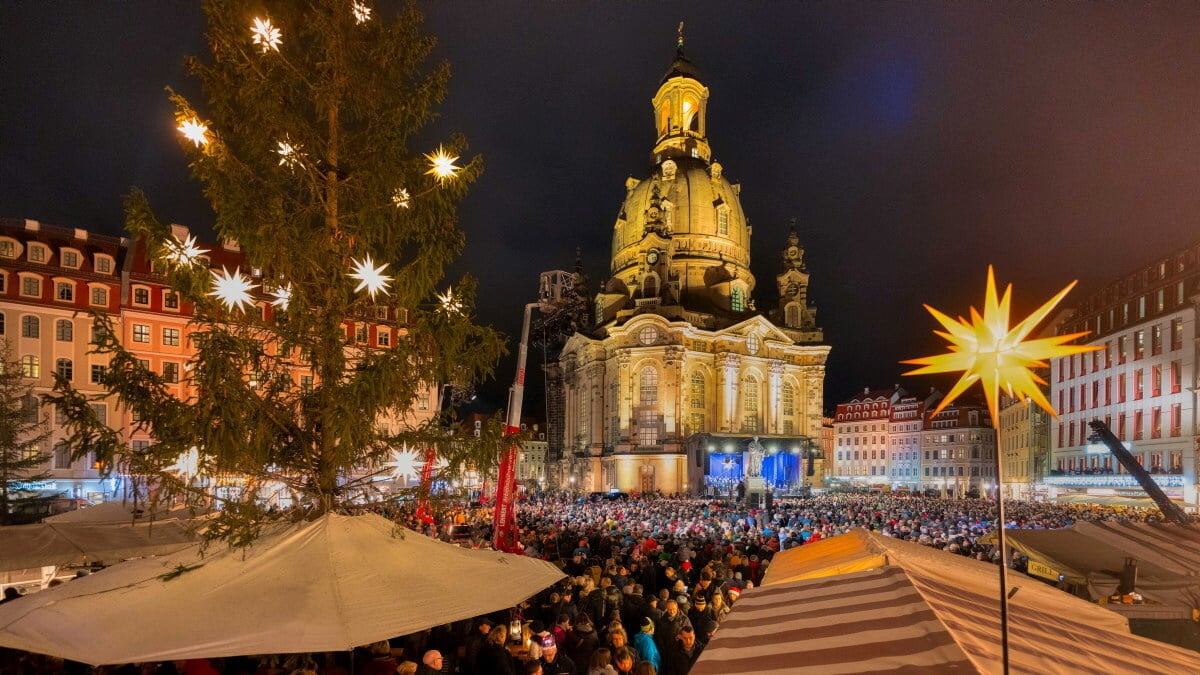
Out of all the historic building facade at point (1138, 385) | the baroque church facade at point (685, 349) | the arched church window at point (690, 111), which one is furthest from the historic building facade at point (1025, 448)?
the arched church window at point (690, 111)

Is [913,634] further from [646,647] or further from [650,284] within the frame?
[650,284]

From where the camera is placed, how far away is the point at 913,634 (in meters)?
3.65

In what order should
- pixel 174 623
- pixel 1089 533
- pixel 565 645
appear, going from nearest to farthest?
pixel 174 623, pixel 565 645, pixel 1089 533

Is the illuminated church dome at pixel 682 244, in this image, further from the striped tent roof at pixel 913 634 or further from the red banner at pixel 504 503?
the striped tent roof at pixel 913 634

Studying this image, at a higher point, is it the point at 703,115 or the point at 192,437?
the point at 703,115

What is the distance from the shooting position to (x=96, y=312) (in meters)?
5.61

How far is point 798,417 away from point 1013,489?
21.7 meters

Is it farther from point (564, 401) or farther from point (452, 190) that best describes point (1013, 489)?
point (452, 190)

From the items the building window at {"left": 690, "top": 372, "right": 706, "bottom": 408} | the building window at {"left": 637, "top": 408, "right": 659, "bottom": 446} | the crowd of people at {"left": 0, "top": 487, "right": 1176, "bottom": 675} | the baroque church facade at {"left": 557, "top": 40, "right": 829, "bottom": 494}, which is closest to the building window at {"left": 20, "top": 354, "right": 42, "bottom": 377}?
the crowd of people at {"left": 0, "top": 487, "right": 1176, "bottom": 675}

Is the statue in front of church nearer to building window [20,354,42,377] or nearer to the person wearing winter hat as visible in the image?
building window [20,354,42,377]

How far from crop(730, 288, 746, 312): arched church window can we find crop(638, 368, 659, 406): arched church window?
13513mm

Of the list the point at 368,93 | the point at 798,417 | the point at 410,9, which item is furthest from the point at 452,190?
the point at 798,417

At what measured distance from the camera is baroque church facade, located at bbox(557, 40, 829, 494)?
65.3 meters

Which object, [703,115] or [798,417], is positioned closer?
[798,417]
